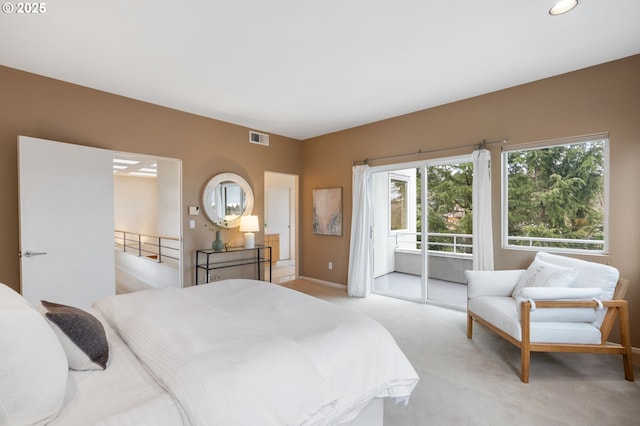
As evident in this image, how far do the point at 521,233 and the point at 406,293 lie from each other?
179 cm

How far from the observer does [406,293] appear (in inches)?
177

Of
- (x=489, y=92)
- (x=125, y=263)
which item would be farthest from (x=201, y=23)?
(x=125, y=263)

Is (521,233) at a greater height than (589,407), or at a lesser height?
greater

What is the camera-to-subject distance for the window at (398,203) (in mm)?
4516

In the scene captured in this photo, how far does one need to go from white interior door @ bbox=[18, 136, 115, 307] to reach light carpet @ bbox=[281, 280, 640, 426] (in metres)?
3.19

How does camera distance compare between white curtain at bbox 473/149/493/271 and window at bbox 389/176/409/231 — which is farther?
window at bbox 389/176/409/231

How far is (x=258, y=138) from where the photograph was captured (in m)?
4.94

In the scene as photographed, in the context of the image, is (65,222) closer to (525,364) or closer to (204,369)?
(204,369)

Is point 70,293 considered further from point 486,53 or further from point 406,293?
point 486,53

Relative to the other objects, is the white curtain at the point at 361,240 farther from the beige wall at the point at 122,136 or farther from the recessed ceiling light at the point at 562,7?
the recessed ceiling light at the point at 562,7

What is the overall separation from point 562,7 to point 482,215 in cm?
207

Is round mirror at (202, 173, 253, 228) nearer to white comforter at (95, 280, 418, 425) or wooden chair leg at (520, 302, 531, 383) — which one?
white comforter at (95, 280, 418, 425)

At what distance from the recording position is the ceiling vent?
4863 mm

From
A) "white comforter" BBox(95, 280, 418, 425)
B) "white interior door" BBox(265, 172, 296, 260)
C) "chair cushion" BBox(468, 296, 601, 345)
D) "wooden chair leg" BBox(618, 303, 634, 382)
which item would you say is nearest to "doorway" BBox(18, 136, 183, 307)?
"white comforter" BBox(95, 280, 418, 425)
